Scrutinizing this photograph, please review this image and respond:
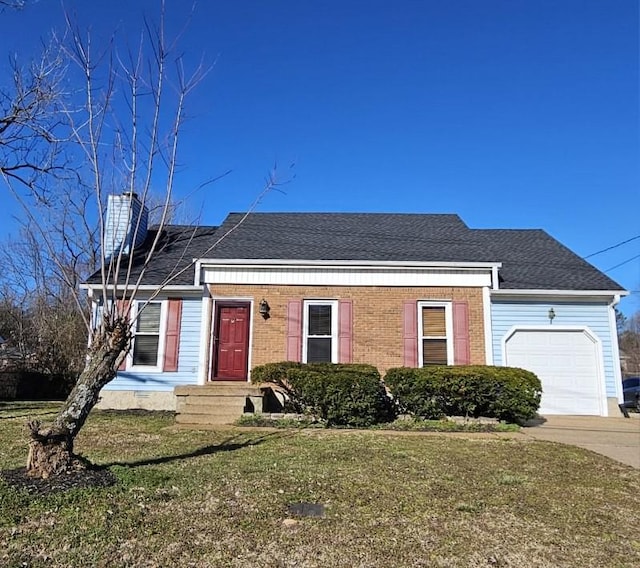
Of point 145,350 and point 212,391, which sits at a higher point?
point 145,350

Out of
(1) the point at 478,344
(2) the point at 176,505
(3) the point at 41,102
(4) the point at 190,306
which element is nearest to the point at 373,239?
(1) the point at 478,344

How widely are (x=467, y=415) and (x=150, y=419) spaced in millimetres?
6296

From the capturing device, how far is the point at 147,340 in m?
12.0

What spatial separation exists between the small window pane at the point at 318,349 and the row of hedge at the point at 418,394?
193 centimetres

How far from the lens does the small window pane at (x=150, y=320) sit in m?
12.0

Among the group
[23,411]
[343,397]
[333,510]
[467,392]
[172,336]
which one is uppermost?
[172,336]

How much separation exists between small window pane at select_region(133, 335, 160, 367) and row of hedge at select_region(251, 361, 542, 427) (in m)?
4.12

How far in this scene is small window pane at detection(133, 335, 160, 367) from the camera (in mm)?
11953

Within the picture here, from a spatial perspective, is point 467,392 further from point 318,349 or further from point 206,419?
point 206,419

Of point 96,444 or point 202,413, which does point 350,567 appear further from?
point 202,413

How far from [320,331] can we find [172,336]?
361 cm

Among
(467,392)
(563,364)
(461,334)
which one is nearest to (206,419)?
(467,392)

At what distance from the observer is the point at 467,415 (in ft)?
31.1

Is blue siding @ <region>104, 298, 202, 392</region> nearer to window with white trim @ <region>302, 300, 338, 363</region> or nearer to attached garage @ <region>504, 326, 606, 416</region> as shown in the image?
window with white trim @ <region>302, 300, 338, 363</region>
